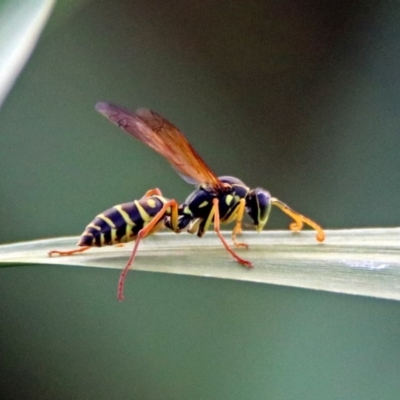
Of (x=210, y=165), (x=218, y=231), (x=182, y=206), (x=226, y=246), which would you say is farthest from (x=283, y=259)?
(x=210, y=165)

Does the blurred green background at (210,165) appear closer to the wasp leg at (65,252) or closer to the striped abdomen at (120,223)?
the striped abdomen at (120,223)

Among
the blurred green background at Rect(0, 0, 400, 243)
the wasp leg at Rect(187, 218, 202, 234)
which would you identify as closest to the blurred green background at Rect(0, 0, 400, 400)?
the blurred green background at Rect(0, 0, 400, 243)

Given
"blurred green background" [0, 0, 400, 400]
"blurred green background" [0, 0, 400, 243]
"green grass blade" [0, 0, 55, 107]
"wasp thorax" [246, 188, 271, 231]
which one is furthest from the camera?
"blurred green background" [0, 0, 400, 243]

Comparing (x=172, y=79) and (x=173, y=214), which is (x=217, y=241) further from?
(x=172, y=79)

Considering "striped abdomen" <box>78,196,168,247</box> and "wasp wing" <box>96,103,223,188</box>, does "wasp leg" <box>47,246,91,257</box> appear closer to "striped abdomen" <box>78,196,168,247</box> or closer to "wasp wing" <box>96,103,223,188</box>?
"striped abdomen" <box>78,196,168,247</box>

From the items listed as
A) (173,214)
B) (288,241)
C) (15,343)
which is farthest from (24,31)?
(15,343)

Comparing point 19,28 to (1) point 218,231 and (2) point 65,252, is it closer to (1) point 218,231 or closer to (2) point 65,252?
(2) point 65,252

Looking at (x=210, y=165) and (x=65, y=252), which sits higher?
(x=210, y=165)
